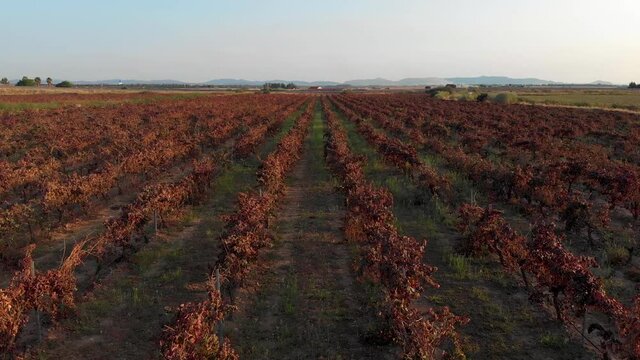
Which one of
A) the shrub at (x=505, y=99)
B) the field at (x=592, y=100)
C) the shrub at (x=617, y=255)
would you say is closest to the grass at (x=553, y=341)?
the shrub at (x=617, y=255)

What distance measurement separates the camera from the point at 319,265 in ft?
37.9

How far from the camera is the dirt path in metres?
8.05

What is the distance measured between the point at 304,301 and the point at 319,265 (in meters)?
1.92

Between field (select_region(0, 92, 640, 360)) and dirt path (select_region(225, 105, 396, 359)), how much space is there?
0.04 m

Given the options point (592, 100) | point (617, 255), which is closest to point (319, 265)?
point (617, 255)

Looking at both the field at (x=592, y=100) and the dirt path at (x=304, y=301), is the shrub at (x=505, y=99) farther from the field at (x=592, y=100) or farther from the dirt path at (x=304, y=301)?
the dirt path at (x=304, y=301)

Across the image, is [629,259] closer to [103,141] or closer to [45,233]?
[45,233]

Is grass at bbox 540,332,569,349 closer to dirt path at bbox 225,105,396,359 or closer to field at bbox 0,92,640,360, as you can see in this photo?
field at bbox 0,92,640,360

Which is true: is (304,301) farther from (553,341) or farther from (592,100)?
(592,100)

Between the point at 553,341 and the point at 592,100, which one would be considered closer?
the point at 553,341

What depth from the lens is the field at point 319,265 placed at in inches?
306

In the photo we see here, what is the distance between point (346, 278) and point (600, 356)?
5.02 meters

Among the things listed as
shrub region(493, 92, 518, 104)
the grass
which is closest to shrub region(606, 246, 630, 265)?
the grass

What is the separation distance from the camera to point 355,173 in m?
16.3
